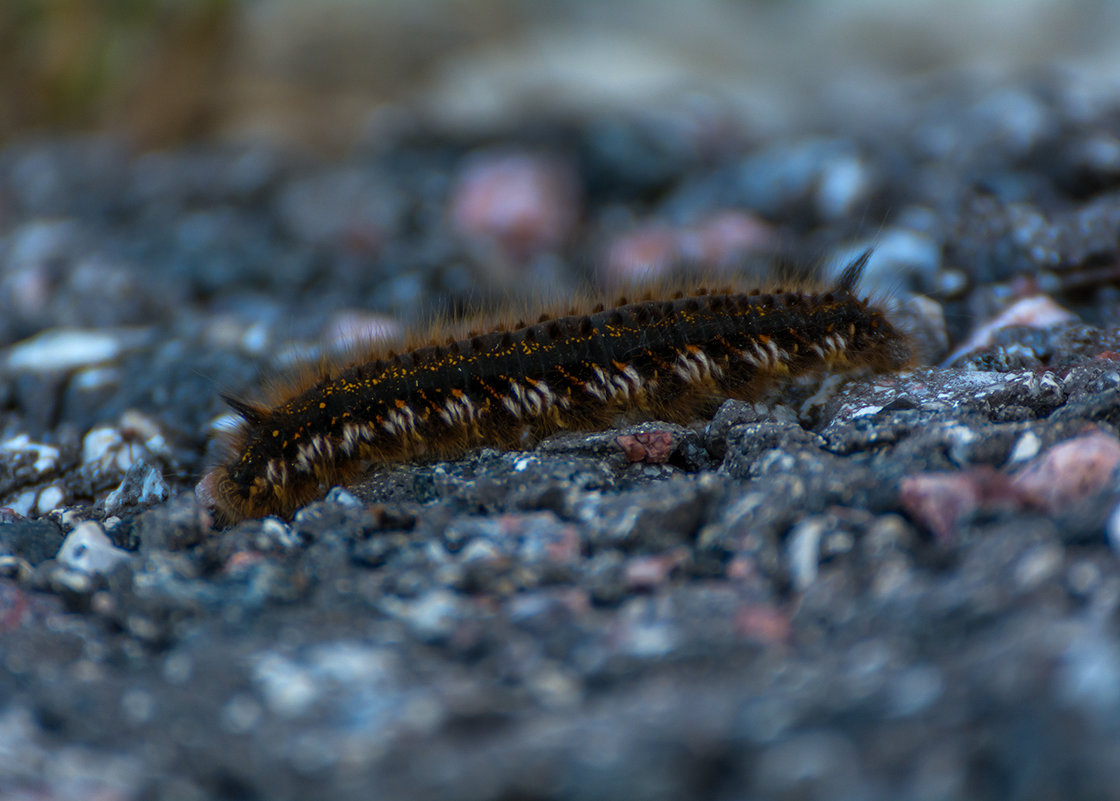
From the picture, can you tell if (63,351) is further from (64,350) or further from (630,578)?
(630,578)

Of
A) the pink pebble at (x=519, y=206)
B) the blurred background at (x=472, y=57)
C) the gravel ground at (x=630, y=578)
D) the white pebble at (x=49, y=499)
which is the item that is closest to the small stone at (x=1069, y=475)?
the gravel ground at (x=630, y=578)

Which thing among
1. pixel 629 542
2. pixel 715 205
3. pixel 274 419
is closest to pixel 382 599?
pixel 629 542

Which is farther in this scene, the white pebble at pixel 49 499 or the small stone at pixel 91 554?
the white pebble at pixel 49 499

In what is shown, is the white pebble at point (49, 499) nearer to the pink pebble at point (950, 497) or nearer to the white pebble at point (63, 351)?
the white pebble at point (63, 351)

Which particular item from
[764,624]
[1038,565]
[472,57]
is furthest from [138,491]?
[472,57]

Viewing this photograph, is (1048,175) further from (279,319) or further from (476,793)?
(476,793)
